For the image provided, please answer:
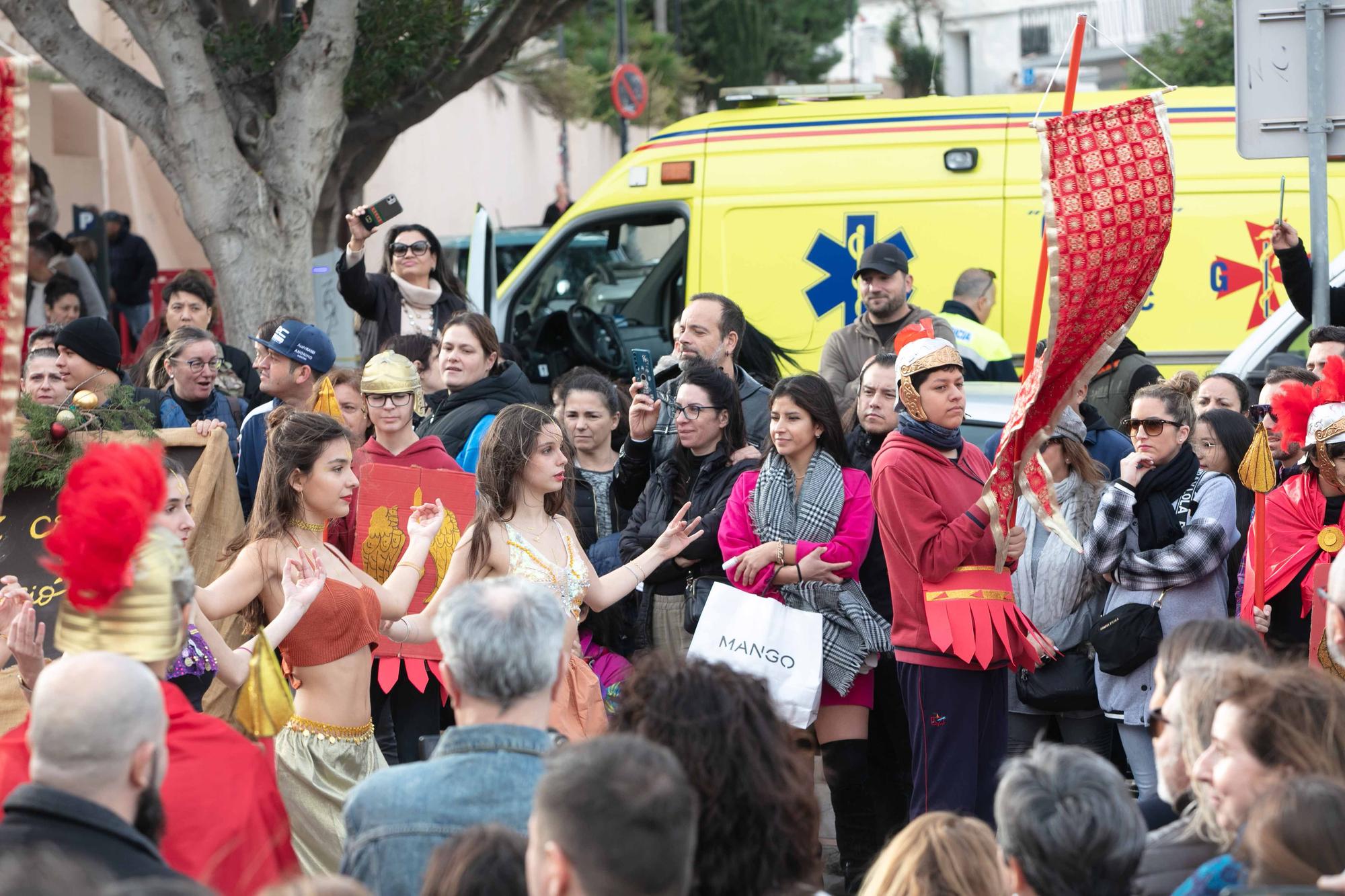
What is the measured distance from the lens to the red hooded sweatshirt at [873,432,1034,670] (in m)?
5.03

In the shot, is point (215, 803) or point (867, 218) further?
point (867, 218)

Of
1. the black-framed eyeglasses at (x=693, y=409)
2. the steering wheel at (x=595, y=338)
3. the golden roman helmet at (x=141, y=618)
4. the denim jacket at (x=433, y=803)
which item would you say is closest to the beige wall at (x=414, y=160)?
the steering wheel at (x=595, y=338)

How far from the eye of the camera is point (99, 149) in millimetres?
17531

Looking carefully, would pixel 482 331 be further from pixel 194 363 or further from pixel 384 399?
pixel 194 363

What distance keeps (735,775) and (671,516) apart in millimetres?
3045

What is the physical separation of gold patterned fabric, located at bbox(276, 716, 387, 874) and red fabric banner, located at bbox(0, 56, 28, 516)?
1314 mm

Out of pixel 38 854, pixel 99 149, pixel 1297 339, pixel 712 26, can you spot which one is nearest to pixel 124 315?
pixel 99 149

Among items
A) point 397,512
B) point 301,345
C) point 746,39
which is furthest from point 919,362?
point 746,39

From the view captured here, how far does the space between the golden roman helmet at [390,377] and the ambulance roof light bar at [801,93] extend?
4.19 metres

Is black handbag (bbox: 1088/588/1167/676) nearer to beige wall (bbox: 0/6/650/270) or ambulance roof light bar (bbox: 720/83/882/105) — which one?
ambulance roof light bar (bbox: 720/83/882/105)

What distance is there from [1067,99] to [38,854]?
3798mm

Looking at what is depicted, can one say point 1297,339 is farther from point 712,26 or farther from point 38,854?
point 712,26

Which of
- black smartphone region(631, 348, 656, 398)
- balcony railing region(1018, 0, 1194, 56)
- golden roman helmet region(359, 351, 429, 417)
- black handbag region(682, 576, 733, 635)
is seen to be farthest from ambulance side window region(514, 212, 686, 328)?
balcony railing region(1018, 0, 1194, 56)

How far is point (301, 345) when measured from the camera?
22.8 feet
